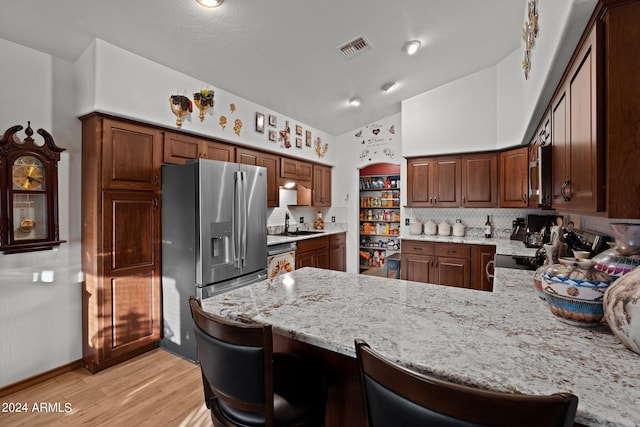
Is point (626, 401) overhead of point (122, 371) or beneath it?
overhead

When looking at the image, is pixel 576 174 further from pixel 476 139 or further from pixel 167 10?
pixel 476 139

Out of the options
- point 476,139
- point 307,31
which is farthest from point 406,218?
point 307,31

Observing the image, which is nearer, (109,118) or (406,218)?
(109,118)

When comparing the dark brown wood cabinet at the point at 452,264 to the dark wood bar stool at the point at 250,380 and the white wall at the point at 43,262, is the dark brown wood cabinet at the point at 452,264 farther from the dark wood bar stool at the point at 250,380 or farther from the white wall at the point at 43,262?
the white wall at the point at 43,262

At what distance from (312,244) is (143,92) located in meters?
2.92

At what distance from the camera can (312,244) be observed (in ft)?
15.4

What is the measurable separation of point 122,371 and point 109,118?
212cm

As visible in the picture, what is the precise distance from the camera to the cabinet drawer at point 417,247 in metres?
4.29

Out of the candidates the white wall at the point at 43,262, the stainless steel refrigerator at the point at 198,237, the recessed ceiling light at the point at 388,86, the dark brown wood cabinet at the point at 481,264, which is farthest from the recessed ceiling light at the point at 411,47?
the white wall at the point at 43,262

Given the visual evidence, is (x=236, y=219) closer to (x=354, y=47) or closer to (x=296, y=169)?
(x=296, y=169)

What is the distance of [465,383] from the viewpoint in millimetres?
761

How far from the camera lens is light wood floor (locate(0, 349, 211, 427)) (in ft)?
6.54

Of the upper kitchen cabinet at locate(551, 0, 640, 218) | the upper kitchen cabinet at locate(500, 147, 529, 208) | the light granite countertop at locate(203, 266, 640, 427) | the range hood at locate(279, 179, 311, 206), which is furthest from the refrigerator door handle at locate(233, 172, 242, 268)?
the upper kitchen cabinet at locate(500, 147, 529, 208)

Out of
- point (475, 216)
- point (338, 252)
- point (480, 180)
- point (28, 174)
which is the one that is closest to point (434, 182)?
point (480, 180)
